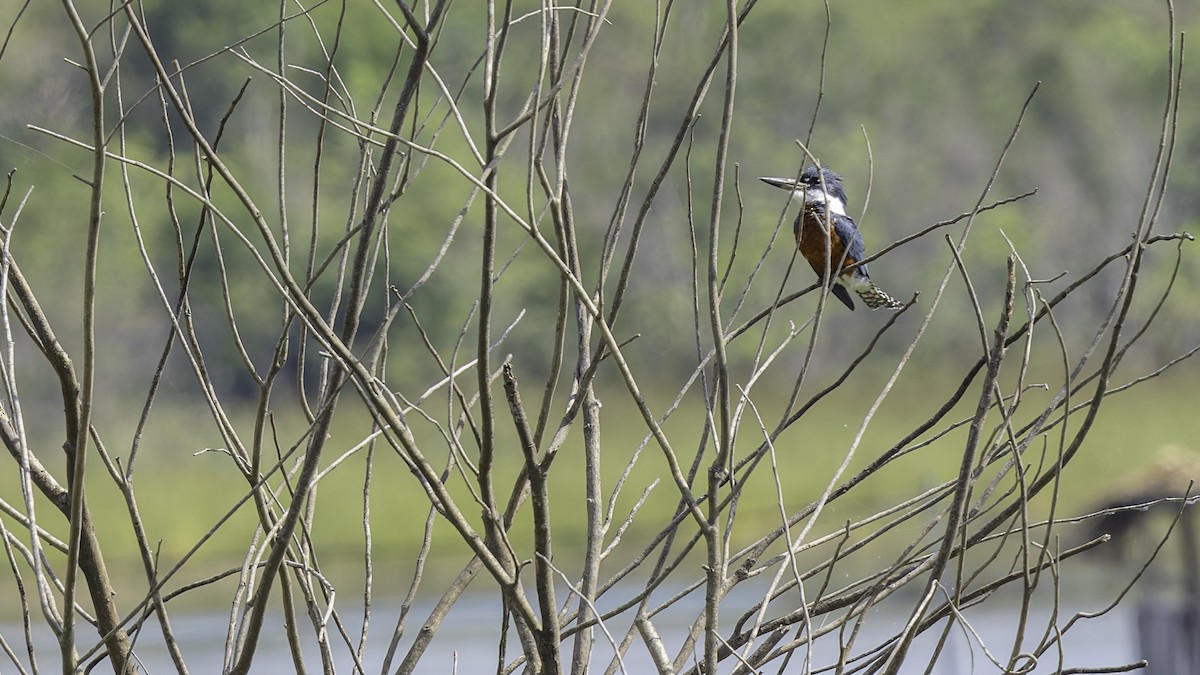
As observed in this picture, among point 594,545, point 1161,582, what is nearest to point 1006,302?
point 594,545

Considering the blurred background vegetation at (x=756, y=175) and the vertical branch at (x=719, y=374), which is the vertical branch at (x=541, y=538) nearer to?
the vertical branch at (x=719, y=374)

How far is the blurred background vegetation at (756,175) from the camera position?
4.43 meters

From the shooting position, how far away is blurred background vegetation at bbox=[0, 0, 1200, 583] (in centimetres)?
443

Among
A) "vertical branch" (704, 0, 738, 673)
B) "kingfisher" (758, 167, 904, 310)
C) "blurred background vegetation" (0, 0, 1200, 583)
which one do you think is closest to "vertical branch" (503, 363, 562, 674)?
"vertical branch" (704, 0, 738, 673)

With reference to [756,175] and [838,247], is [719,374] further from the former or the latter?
[756,175]

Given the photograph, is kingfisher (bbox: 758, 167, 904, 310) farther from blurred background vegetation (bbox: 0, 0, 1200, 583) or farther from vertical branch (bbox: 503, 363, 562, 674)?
vertical branch (bbox: 503, 363, 562, 674)

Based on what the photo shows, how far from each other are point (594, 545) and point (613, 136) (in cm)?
571

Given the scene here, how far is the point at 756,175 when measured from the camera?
6551mm

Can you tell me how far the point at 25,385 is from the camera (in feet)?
13.8

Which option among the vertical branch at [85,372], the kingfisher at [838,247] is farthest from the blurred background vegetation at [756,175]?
the vertical branch at [85,372]

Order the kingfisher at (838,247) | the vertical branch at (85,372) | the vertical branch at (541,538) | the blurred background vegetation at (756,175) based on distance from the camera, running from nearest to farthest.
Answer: the vertical branch at (85,372), the vertical branch at (541,538), the kingfisher at (838,247), the blurred background vegetation at (756,175)

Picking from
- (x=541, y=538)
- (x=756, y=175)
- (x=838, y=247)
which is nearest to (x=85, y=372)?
(x=541, y=538)

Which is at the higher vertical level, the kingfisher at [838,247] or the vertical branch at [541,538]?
the kingfisher at [838,247]

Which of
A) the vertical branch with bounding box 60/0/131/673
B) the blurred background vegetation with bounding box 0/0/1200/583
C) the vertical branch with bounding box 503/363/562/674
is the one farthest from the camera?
the blurred background vegetation with bounding box 0/0/1200/583
